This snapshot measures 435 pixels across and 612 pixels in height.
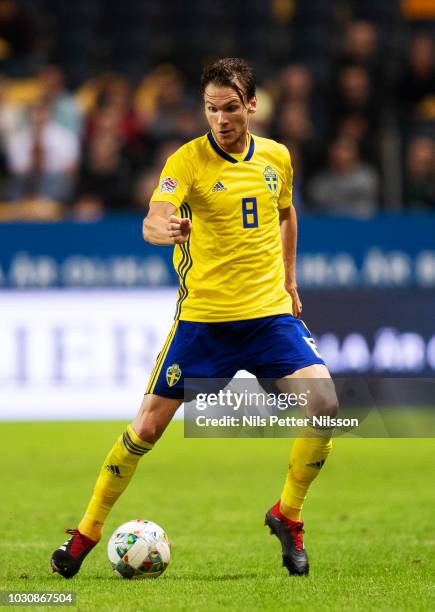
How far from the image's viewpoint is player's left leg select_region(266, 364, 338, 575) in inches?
237

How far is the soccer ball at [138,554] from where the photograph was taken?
6098mm

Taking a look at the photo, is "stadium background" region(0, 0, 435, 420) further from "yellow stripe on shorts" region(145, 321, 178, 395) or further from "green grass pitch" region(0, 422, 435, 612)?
"yellow stripe on shorts" region(145, 321, 178, 395)

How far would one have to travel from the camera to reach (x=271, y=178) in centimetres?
630

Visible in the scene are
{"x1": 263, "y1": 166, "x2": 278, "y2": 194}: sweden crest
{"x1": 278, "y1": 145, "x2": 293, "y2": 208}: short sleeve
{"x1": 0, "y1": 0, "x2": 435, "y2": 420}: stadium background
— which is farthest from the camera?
{"x1": 0, "y1": 0, "x2": 435, "y2": 420}: stadium background

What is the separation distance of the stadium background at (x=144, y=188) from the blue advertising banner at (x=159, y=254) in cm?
1

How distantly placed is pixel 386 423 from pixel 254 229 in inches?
72.8

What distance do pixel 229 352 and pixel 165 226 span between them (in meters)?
0.84

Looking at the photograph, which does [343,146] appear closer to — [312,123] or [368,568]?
[312,123]

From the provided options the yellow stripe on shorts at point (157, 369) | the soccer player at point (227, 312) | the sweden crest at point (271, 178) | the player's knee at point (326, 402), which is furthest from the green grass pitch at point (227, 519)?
the sweden crest at point (271, 178)

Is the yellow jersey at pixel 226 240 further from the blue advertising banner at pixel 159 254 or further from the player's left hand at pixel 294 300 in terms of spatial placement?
the blue advertising banner at pixel 159 254

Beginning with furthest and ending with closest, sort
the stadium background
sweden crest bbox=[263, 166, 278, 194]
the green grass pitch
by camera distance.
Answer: the stadium background < sweden crest bbox=[263, 166, 278, 194] < the green grass pitch

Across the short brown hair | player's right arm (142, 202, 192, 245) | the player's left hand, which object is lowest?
the player's left hand

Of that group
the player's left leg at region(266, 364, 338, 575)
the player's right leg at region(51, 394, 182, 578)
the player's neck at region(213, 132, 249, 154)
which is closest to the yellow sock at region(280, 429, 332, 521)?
the player's left leg at region(266, 364, 338, 575)

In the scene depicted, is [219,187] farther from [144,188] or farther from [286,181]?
[144,188]
